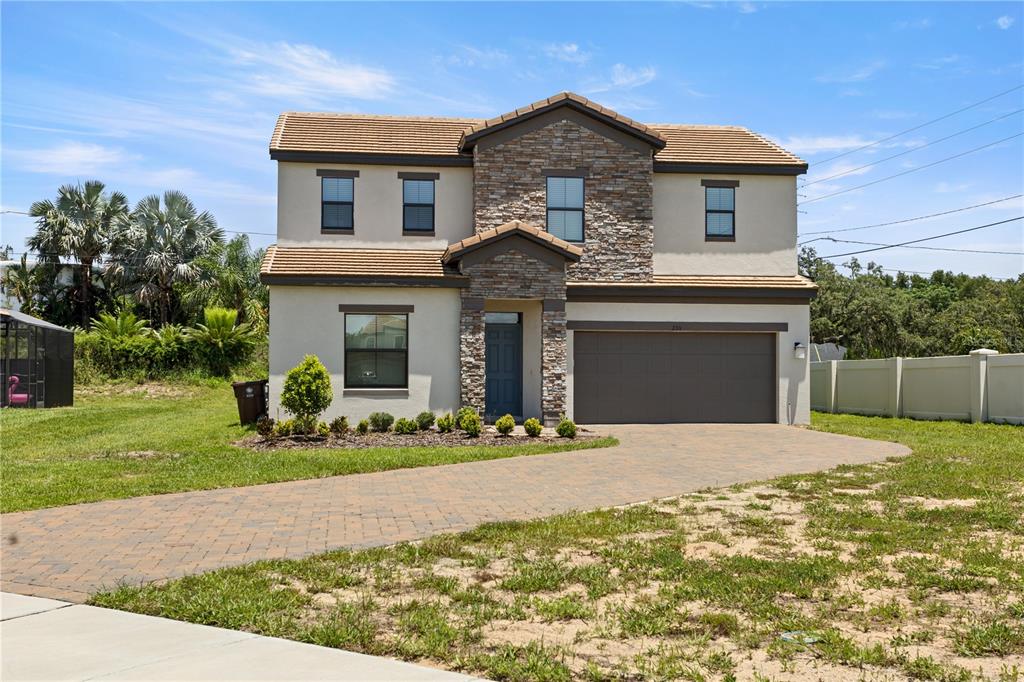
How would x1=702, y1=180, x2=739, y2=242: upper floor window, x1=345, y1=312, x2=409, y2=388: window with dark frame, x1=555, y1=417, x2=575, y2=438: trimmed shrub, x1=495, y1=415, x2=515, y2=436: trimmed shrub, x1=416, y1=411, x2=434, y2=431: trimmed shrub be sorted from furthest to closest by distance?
x1=702, y1=180, x2=739, y2=242: upper floor window < x1=345, y1=312, x2=409, y2=388: window with dark frame < x1=416, y1=411, x2=434, y2=431: trimmed shrub < x1=495, y1=415, x2=515, y2=436: trimmed shrub < x1=555, y1=417, x2=575, y2=438: trimmed shrub

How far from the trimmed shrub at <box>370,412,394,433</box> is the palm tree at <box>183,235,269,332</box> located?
20.4m

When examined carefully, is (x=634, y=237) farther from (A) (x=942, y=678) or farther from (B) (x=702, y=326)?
(A) (x=942, y=678)

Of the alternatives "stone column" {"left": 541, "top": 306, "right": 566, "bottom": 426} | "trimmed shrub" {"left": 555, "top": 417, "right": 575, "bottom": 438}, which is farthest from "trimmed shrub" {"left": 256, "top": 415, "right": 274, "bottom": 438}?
"stone column" {"left": 541, "top": 306, "right": 566, "bottom": 426}

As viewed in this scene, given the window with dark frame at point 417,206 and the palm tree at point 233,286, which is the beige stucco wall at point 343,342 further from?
the palm tree at point 233,286

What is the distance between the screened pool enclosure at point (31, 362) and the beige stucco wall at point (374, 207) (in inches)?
429

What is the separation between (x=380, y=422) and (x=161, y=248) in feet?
84.4

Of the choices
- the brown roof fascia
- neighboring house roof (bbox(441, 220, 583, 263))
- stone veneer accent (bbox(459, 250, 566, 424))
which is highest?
A: the brown roof fascia

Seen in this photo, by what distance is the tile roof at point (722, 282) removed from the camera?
22641mm

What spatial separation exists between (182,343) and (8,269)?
40.8 ft

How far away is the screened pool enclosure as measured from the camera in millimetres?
27406

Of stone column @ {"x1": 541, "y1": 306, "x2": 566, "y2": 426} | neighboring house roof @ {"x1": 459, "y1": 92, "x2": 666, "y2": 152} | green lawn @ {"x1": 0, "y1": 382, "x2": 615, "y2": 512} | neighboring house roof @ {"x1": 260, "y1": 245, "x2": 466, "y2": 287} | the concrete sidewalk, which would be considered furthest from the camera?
neighboring house roof @ {"x1": 459, "y1": 92, "x2": 666, "y2": 152}

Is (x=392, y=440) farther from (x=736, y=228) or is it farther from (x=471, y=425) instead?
(x=736, y=228)

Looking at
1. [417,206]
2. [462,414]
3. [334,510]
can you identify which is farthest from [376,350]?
[334,510]

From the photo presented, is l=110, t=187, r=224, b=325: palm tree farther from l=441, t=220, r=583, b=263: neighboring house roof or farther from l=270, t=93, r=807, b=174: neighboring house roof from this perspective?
l=441, t=220, r=583, b=263: neighboring house roof
